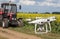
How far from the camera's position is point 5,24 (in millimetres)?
21297

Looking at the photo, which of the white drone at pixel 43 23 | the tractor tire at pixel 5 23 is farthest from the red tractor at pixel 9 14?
the white drone at pixel 43 23

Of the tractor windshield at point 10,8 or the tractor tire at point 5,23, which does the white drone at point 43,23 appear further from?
the tractor windshield at point 10,8

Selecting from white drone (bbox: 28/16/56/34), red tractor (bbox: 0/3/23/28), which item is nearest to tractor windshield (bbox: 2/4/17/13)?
red tractor (bbox: 0/3/23/28)

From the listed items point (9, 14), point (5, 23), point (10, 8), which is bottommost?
point (5, 23)

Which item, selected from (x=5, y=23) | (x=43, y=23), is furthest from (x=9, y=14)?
(x=43, y=23)

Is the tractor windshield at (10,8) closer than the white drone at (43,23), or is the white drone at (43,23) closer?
the white drone at (43,23)

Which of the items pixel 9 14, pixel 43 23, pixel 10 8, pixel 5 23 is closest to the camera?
pixel 43 23

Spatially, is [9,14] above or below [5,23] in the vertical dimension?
above

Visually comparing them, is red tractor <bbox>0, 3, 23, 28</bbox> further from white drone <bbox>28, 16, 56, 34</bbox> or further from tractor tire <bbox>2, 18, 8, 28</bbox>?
white drone <bbox>28, 16, 56, 34</bbox>

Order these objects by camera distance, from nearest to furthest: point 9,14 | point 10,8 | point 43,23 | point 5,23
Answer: point 43,23
point 5,23
point 10,8
point 9,14

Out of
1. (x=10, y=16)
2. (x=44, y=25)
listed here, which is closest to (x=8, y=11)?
(x=10, y=16)

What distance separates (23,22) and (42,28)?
6029 mm

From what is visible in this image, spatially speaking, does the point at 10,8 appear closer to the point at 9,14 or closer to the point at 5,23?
the point at 9,14

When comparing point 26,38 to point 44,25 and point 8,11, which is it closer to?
point 44,25
